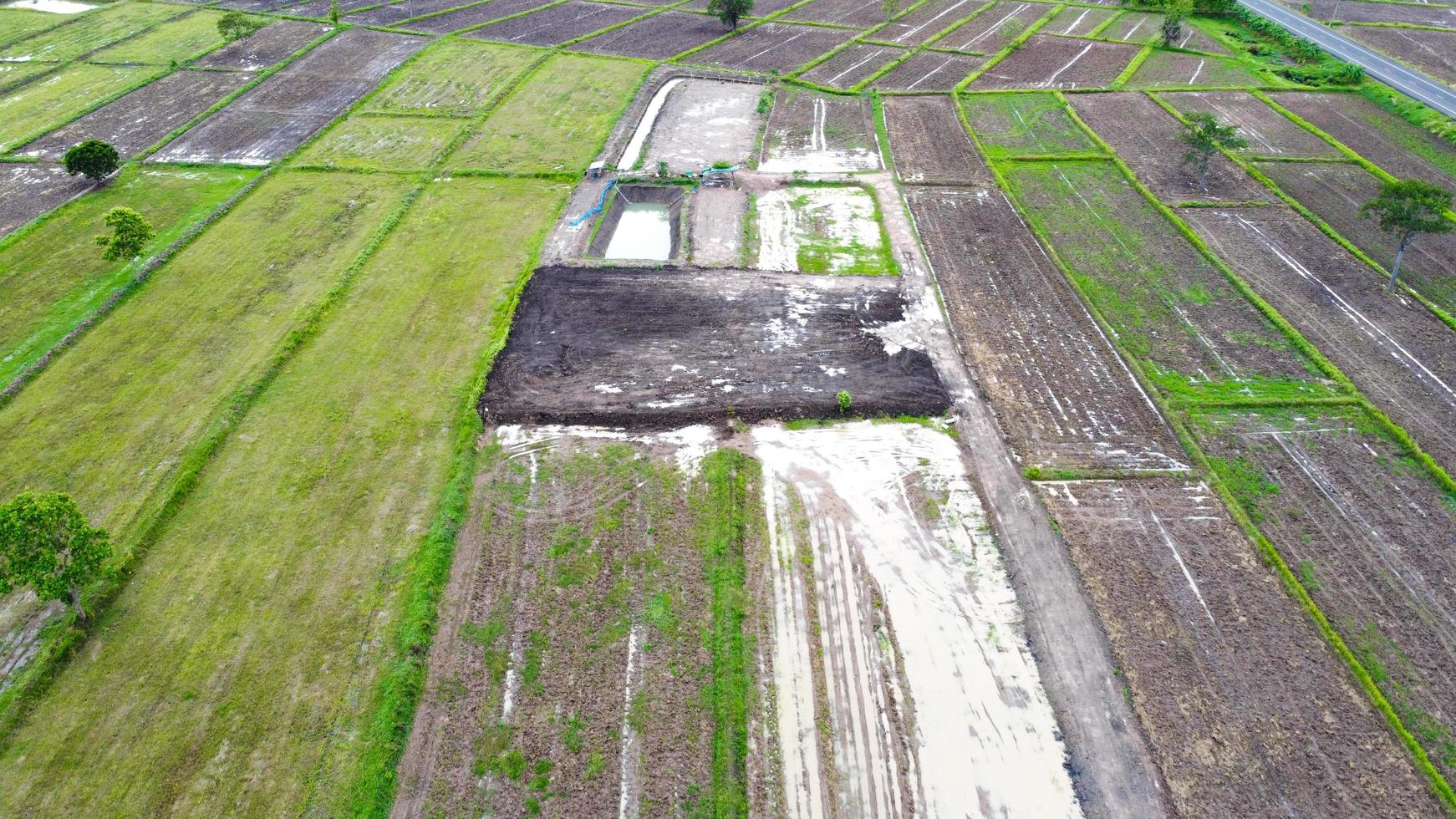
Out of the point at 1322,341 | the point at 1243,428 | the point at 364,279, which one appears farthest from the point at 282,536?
the point at 1322,341

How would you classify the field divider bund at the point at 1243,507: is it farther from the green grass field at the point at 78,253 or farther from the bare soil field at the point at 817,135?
the green grass field at the point at 78,253

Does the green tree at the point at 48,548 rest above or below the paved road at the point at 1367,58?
below

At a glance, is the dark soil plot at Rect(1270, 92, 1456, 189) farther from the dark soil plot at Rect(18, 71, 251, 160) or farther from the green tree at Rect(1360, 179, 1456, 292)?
the dark soil plot at Rect(18, 71, 251, 160)

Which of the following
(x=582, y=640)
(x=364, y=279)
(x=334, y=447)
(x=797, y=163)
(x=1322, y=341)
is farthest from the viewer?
(x=797, y=163)

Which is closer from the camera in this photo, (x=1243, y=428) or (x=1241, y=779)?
(x=1241, y=779)

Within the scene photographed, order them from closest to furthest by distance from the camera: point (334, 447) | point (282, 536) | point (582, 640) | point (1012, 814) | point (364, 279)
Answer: point (1012, 814)
point (582, 640)
point (282, 536)
point (334, 447)
point (364, 279)

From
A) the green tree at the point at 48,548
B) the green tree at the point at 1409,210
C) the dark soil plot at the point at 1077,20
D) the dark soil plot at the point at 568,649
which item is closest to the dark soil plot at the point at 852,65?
the dark soil plot at the point at 1077,20

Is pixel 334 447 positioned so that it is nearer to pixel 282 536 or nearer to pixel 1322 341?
pixel 282 536

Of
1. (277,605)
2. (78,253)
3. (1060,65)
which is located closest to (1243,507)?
(277,605)
